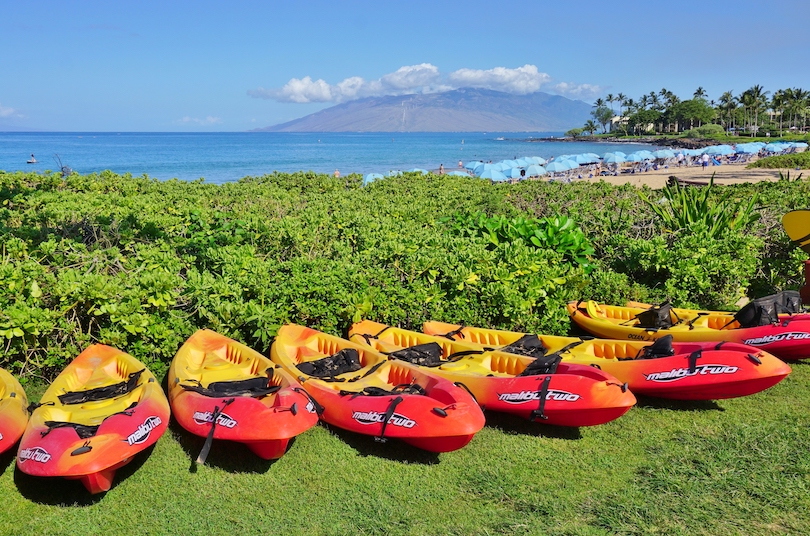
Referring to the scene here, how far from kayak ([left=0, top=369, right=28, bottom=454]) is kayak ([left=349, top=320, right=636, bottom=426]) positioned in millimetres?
2948

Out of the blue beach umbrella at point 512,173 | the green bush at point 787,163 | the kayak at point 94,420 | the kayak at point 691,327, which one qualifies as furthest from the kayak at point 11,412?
the green bush at point 787,163

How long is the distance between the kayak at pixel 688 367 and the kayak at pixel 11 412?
13.4 ft

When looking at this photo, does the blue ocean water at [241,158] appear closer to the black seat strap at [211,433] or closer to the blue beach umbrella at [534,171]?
the blue beach umbrella at [534,171]

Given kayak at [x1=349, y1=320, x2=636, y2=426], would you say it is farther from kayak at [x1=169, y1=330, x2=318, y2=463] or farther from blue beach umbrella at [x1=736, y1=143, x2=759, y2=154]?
blue beach umbrella at [x1=736, y1=143, x2=759, y2=154]

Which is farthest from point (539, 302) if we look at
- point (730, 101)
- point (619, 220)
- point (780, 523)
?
point (730, 101)

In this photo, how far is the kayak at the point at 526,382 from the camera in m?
4.45

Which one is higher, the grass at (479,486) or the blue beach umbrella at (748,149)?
the blue beach umbrella at (748,149)

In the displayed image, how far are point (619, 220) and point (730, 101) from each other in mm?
104594

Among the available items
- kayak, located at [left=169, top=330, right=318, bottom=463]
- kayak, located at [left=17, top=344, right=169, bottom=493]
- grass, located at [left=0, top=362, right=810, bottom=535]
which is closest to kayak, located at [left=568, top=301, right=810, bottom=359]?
grass, located at [left=0, top=362, right=810, bottom=535]

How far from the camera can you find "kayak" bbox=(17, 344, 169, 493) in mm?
3777

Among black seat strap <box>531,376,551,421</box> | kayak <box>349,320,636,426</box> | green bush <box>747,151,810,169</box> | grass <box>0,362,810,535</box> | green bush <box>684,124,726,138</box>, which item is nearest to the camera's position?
grass <box>0,362,810,535</box>

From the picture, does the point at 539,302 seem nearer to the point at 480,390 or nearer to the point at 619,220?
the point at 480,390

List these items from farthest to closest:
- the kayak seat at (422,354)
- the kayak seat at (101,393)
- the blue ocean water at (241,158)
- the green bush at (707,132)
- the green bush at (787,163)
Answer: the green bush at (707,132), the blue ocean water at (241,158), the green bush at (787,163), the kayak seat at (422,354), the kayak seat at (101,393)

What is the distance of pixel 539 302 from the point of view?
22.2 ft
